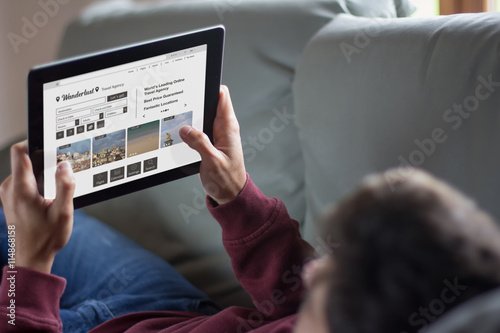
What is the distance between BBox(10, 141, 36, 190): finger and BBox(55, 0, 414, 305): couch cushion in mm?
329

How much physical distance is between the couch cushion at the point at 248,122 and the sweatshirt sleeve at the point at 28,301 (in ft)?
1.05

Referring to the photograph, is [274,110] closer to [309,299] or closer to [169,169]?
[169,169]

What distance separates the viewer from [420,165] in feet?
2.43

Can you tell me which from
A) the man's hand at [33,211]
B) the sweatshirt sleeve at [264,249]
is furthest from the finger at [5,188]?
the sweatshirt sleeve at [264,249]

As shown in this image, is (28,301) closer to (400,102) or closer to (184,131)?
(184,131)

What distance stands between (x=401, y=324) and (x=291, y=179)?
0.59 metres

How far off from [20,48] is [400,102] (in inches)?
53.0

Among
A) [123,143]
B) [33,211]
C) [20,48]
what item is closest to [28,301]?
[33,211]

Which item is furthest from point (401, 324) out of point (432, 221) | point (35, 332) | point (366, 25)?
point (366, 25)

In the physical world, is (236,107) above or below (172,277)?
above

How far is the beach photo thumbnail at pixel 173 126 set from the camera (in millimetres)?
719

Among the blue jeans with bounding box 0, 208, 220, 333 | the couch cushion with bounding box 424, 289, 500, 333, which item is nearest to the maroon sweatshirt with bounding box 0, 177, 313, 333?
the blue jeans with bounding box 0, 208, 220, 333

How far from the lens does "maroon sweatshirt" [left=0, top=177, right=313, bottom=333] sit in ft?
2.24

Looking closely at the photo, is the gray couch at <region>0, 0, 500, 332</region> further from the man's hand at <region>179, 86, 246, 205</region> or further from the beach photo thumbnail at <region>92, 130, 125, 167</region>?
the beach photo thumbnail at <region>92, 130, 125, 167</region>
